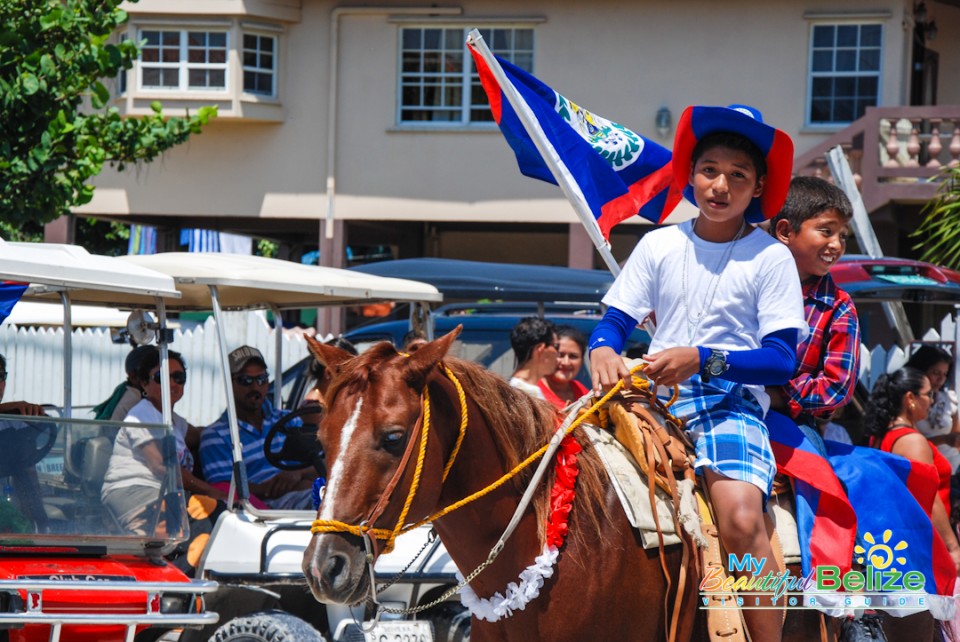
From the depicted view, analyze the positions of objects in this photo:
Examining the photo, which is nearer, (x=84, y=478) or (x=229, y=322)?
(x=84, y=478)

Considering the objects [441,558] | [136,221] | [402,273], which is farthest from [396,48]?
[441,558]

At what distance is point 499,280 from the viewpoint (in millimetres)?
11609

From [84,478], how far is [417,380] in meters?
3.03

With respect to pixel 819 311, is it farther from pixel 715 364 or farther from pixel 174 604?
pixel 174 604

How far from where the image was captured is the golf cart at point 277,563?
21.9 ft

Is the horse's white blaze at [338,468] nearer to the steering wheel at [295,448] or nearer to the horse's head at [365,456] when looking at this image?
the horse's head at [365,456]

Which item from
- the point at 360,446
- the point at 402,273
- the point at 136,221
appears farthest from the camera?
the point at 136,221

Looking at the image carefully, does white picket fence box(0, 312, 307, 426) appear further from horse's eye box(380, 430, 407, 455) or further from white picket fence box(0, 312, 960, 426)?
horse's eye box(380, 430, 407, 455)

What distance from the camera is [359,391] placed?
3.86 metres

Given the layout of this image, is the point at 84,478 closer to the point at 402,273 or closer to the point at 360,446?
the point at 360,446

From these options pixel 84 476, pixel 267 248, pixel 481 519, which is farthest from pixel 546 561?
pixel 267 248

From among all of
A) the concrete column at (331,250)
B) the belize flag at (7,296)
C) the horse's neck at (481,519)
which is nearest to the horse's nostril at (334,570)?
the horse's neck at (481,519)

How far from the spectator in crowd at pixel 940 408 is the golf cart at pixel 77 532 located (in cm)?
533

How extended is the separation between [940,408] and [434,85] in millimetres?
12767
